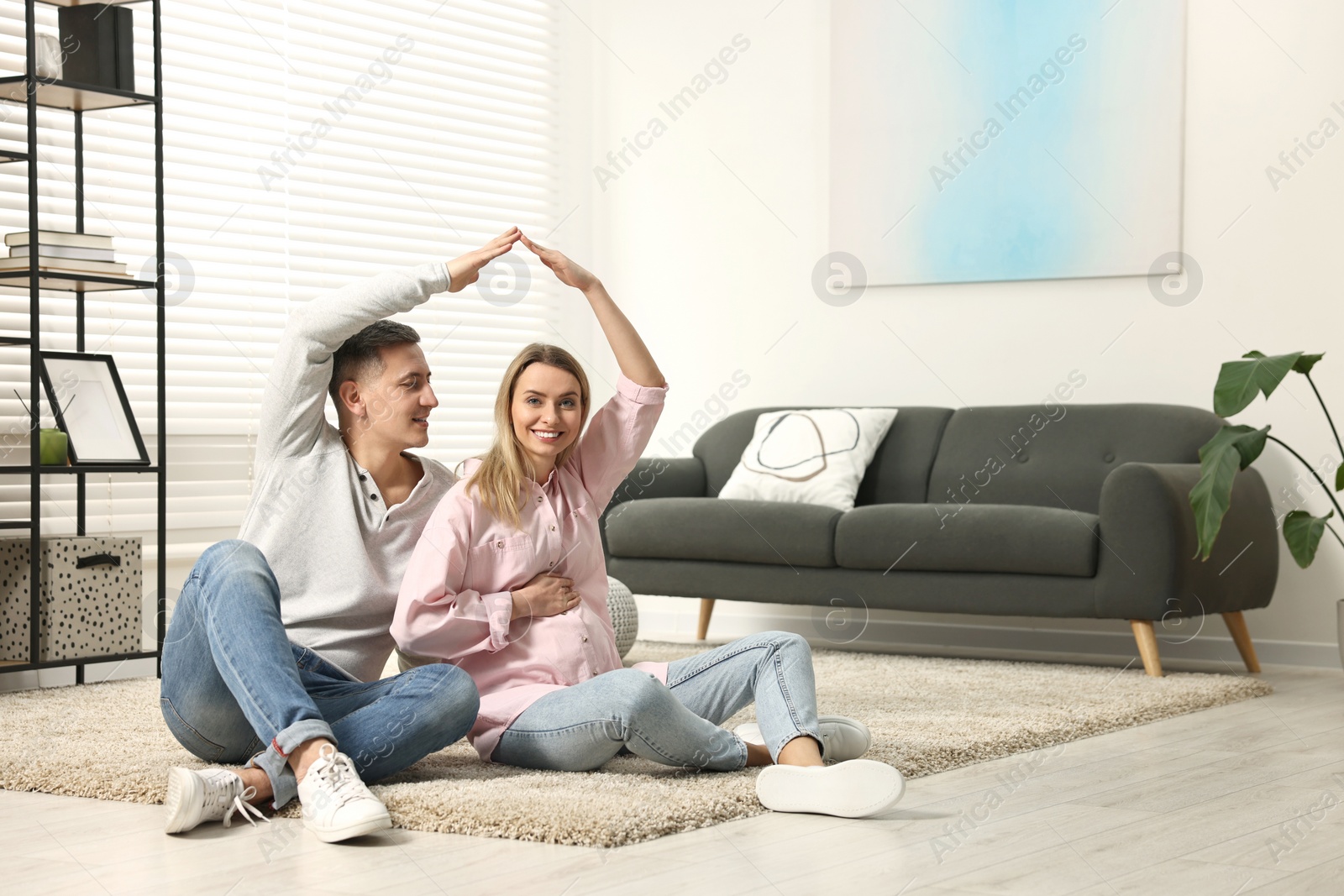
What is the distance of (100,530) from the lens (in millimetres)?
4148

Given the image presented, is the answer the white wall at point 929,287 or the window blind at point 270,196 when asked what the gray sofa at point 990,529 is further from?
the window blind at point 270,196

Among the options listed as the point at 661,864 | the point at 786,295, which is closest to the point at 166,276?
the point at 786,295

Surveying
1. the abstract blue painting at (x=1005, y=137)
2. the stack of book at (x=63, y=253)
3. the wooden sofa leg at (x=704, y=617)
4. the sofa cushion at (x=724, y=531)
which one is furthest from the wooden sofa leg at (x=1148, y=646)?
the stack of book at (x=63, y=253)

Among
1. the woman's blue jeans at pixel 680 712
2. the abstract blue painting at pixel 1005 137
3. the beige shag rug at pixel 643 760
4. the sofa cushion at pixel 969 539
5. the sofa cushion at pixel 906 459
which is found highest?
the abstract blue painting at pixel 1005 137

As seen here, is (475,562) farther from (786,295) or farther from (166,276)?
(786,295)

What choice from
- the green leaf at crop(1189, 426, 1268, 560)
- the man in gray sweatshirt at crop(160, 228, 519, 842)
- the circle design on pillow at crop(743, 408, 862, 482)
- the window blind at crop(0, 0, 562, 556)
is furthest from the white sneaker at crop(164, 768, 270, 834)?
the circle design on pillow at crop(743, 408, 862, 482)

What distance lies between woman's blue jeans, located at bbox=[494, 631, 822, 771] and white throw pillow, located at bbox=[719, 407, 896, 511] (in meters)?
2.00

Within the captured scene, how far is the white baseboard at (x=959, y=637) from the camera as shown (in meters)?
4.17

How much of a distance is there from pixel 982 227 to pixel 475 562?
288 centimetres

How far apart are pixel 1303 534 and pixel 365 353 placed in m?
2.35

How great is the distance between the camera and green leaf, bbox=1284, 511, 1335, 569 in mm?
3451

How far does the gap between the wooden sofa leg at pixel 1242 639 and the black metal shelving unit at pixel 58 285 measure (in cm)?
278

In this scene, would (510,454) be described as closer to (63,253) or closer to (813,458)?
(63,253)

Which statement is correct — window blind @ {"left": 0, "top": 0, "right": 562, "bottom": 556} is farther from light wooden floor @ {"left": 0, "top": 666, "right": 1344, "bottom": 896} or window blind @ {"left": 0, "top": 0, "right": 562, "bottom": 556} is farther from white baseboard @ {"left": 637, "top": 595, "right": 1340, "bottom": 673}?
light wooden floor @ {"left": 0, "top": 666, "right": 1344, "bottom": 896}
